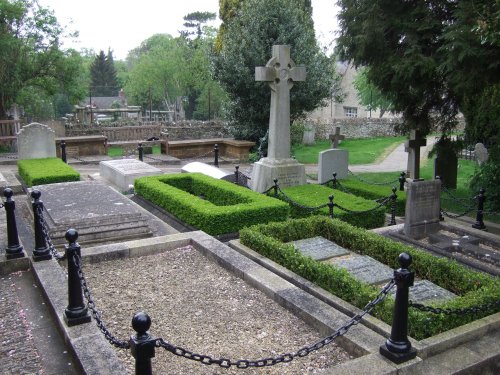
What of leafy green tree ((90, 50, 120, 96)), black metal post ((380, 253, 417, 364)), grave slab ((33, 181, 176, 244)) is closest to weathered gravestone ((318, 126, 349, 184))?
grave slab ((33, 181, 176, 244))

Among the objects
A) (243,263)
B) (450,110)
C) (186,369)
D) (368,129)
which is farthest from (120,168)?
(368,129)

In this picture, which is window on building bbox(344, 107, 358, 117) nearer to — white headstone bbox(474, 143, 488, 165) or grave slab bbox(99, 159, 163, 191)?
grave slab bbox(99, 159, 163, 191)

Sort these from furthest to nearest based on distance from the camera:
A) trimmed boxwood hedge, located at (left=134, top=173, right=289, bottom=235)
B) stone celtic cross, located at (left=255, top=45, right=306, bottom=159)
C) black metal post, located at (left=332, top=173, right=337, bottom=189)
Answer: black metal post, located at (left=332, top=173, right=337, bottom=189), stone celtic cross, located at (left=255, top=45, right=306, bottom=159), trimmed boxwood hedge, located at (left=134, top=173, right=289, bottom=235)

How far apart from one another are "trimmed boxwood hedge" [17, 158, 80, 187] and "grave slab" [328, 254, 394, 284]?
8.27 metres

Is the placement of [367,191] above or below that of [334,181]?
below

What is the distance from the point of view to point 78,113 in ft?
116

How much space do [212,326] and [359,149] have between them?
25.7 metres

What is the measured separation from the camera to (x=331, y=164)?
15047 millimetres

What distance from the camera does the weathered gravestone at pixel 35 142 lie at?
54.6 ft

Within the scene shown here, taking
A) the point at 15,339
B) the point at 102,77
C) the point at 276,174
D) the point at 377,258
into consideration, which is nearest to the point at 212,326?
the point at 15,339

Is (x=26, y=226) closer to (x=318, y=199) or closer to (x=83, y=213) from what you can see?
(x=83, y=213)

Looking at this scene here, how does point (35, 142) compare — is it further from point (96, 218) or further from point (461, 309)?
point (461, 309)

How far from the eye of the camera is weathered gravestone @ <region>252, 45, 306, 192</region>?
13.4 m

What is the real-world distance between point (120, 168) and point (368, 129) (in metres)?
26.7
